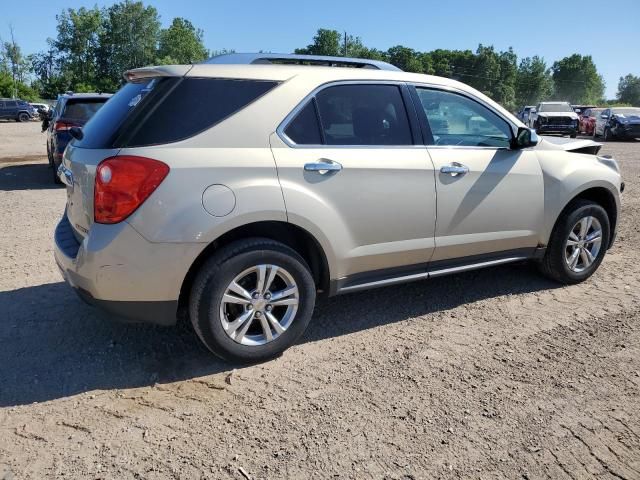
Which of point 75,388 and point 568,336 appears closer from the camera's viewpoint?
point 75,388

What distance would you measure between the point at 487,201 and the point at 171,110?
244 centimetres

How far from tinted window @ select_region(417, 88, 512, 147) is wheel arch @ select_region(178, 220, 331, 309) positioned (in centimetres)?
127

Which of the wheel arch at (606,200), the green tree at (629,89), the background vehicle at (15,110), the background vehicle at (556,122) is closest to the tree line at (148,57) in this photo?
the green tree at (629,89)

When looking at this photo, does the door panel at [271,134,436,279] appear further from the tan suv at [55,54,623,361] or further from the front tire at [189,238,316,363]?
the front tire at [189,238,316,363]

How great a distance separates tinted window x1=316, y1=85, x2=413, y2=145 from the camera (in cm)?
354

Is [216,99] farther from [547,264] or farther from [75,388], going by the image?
[547,264]

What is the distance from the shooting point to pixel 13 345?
359cm

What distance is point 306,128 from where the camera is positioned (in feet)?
11.3

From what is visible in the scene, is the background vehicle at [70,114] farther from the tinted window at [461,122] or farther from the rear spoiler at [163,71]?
the tinted window at [461,122]

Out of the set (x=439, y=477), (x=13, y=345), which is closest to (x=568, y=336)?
(x=439, y=477)

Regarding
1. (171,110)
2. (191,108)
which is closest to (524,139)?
(191,108)

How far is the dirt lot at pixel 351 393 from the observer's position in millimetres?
2494

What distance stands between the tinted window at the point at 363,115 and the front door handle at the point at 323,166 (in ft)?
0.54

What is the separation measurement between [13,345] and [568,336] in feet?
12.7
